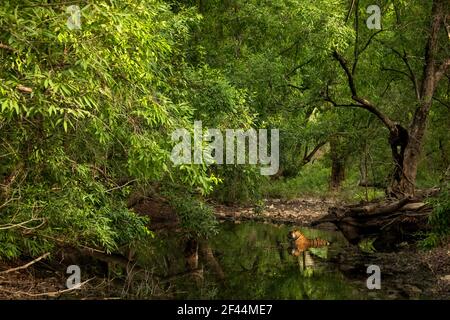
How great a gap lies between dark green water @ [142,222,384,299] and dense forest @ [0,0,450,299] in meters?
0.09

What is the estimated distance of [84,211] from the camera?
953 cm

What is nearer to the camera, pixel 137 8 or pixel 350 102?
pixel 137 8

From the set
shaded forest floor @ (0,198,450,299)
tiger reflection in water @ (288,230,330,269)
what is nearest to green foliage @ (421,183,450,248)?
shaded forest floor @ (0,198,450,299)

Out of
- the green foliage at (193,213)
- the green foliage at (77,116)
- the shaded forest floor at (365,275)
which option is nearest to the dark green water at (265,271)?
the shaded forest floor at (365,275)

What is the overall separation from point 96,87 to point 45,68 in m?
0.58

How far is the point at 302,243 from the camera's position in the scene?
15875 millimetres

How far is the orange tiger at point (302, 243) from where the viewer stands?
15.5 meters

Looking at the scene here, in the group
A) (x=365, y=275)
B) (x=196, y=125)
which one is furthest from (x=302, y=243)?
(x=196, y=125)

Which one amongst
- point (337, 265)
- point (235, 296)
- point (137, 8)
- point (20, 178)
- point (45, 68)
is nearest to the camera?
point (45, 68)

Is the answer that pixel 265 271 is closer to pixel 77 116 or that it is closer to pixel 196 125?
pixel 196 125

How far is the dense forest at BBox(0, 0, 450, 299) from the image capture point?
666 centimetres

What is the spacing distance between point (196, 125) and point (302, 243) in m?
8.03

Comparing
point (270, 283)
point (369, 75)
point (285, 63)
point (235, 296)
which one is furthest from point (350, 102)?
point (235, 296)

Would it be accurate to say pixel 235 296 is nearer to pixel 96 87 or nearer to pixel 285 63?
pixel 96 87
